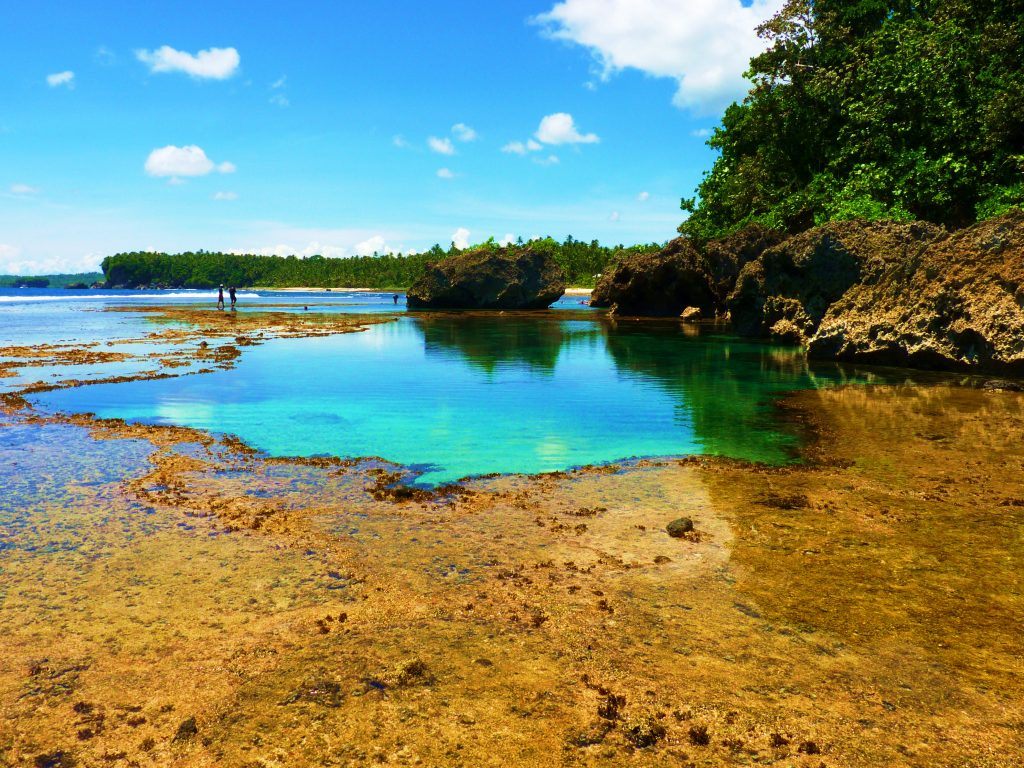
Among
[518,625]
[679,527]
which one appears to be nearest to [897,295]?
[679,527]

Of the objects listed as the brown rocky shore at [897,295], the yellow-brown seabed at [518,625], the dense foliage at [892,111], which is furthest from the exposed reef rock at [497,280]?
the yellow-brown seabed at [518,625]

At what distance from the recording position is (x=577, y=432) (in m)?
14.5

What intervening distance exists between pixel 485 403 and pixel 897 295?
669 inches

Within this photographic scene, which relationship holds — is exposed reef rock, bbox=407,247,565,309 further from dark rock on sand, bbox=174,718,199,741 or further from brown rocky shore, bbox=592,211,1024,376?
dark rock on sand, bbox=174,718,199,741

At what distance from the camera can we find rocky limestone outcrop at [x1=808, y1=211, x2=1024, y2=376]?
67.0 feet

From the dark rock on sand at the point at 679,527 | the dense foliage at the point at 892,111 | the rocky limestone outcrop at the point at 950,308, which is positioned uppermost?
the dense foliage at the point at 892,111

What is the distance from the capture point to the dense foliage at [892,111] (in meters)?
30.8

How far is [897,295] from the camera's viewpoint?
79.8 ft

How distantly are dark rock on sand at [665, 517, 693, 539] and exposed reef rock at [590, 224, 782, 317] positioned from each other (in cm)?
4363

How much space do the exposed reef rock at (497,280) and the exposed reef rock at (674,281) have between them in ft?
37.2

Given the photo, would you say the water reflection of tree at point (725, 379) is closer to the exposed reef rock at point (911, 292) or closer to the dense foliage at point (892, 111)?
the exposed reef rock at point (911, 292)

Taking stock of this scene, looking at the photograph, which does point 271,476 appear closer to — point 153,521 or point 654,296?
point 153,521

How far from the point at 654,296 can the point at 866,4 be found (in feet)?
94.4

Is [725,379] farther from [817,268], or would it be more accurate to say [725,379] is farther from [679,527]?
[679,527]
